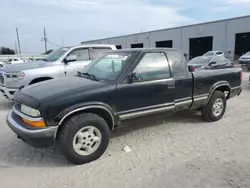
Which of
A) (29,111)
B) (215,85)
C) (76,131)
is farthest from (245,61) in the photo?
(29,111)

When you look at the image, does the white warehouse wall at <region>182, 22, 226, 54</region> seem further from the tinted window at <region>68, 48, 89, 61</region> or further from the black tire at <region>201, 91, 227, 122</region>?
the black tire at <region>201, 91, 227, 122</region>

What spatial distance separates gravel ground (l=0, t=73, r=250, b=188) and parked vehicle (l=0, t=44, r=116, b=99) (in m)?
1.91

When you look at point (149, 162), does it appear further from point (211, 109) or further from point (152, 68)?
point (211, 109)

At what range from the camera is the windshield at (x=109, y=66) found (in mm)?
4301

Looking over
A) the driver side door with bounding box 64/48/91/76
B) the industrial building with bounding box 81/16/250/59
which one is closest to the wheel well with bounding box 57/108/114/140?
the driver side door with bounding box 64/48/91/76

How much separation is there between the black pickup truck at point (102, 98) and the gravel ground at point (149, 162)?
385 mm

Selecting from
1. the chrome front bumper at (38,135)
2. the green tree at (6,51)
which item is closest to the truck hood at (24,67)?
the chrome front bumper at (38,135)

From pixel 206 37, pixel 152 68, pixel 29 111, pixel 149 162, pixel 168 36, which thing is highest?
pixel 168 36

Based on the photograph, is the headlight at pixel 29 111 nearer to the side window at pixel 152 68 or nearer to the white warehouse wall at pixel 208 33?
the side window at pixel 152 68

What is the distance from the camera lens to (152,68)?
4.55 m

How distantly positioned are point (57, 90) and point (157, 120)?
8.38ft

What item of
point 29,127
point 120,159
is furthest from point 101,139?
point 29,127

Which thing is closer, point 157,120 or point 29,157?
point 29,157

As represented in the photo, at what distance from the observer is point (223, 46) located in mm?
36938
